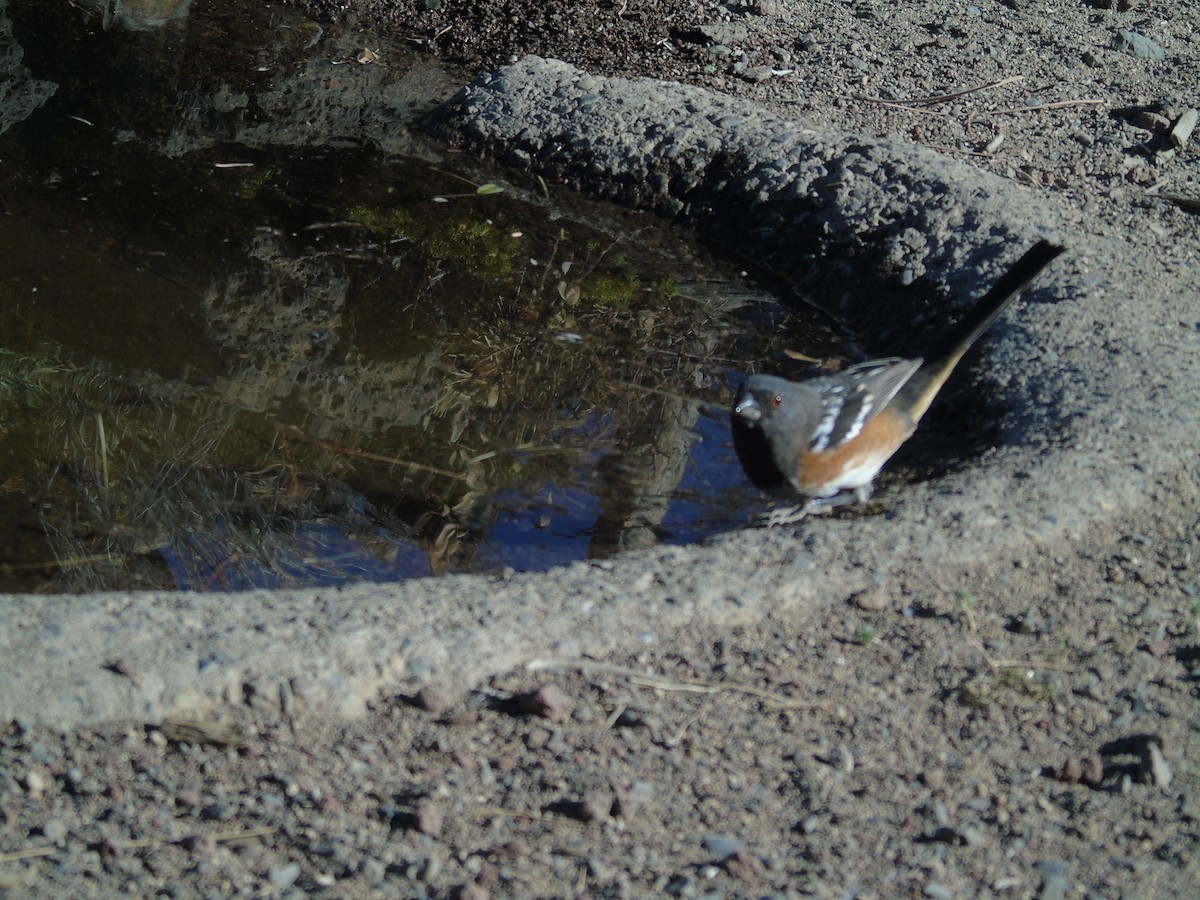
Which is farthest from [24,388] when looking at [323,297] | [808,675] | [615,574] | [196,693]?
[808,675]

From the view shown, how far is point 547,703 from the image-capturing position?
3.03m

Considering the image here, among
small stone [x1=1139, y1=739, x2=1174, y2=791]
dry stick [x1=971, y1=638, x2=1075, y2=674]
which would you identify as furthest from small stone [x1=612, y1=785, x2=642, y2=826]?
small stone [x1=1139, y1=739, x2=1174, y2=791]

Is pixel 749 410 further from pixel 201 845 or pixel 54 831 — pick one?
pixel 54 831

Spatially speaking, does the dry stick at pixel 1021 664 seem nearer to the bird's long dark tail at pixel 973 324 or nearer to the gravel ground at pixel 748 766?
the gravel ground at pixel 748 766

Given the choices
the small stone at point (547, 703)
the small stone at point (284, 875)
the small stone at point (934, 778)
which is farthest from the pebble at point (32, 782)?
the small stone at point (934, 778)

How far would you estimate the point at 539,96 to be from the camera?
7.11m

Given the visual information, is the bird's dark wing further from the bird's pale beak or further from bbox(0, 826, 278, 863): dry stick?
bbox(0, 826, 278, 863): dry stick

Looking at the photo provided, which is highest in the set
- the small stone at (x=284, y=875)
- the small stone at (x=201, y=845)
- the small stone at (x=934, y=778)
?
the small stone at (x=934, y=778)

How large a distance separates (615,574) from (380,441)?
1.67m

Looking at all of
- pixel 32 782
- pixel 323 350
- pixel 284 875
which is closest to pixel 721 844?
pixel 284 875

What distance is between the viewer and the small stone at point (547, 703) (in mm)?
3037

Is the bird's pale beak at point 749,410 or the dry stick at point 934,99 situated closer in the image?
the bird's pale beak at point 749,410

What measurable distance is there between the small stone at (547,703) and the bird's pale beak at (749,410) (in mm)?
1394

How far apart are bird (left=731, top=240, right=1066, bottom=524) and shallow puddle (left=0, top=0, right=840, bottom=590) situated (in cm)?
37
